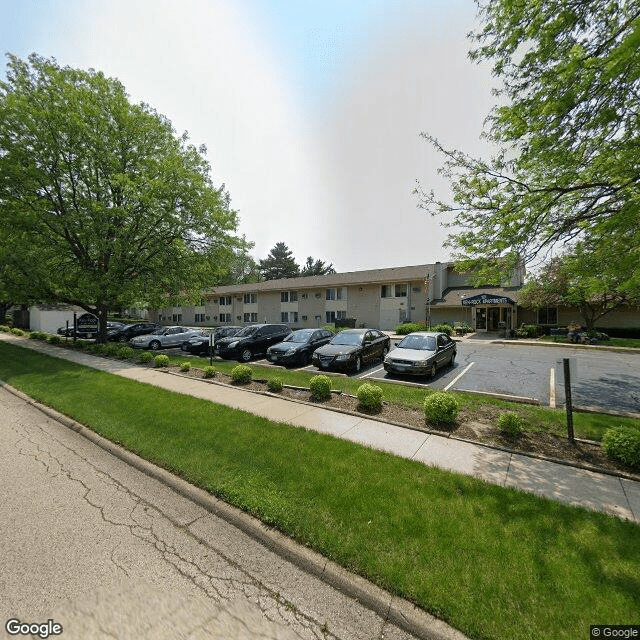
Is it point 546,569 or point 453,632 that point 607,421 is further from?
point 453,632

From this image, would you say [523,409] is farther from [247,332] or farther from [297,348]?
[247,332]

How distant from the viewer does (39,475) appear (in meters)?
4.34

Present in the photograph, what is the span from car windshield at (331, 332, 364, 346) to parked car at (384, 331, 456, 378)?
1.53 metres

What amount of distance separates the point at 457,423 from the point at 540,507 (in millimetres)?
2797

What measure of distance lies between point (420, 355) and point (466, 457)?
19.6ft

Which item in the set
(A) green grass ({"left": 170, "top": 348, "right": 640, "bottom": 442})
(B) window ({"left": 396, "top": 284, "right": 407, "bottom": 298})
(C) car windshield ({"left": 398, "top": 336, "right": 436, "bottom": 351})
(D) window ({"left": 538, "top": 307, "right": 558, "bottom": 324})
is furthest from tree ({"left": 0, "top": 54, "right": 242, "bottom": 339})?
(D) window ({"left": 538, "top": 307, "right": 558, "bottom": 324})

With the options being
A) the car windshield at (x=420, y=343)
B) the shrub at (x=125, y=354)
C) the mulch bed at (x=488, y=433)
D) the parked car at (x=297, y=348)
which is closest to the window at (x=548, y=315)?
the car windshield at (x=420, y=343)

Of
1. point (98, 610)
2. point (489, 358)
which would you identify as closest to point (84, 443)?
point (98, 610)

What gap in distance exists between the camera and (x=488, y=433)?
5.93m

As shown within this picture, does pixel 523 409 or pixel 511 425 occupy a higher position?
pixel 511 425

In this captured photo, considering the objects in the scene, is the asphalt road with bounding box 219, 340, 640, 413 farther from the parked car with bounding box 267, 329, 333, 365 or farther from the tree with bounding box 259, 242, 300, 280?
the tree with bounding box 259, 242, 300, 280

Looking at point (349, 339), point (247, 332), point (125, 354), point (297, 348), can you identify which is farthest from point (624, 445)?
point (125, 354)

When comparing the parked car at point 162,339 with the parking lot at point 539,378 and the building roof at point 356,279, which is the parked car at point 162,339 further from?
the parking lot at point 539,378

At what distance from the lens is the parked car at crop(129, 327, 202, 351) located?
64.9 ft
